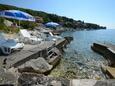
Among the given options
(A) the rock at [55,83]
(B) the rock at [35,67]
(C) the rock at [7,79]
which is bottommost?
(B) the rock at [35,67]

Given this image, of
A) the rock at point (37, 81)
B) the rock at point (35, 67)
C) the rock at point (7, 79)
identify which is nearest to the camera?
the rock at point (7, 79)

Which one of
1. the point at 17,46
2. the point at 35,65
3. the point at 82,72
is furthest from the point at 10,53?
the point at 82,72

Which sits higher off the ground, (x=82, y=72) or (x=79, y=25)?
(x=82, y=72)

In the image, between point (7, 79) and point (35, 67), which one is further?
point (35, 67)

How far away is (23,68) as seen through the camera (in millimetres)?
10883

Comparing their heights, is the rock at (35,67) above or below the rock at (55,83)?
below

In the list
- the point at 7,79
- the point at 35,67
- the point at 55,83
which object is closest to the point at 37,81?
the point at 55,83

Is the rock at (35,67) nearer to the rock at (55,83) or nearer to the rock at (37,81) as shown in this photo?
the rock at (37,81)

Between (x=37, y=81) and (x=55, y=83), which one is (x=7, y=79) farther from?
(x=55, y=83)

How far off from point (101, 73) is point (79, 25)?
421 ft

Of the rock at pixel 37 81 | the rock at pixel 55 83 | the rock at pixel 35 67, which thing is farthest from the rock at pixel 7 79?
the rock at pixel 35 67

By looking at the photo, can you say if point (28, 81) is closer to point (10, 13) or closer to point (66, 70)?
point (66, 70)

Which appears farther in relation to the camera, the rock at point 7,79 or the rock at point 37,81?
the rock at point 37,81

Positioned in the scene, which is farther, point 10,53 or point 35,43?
point 35,43
